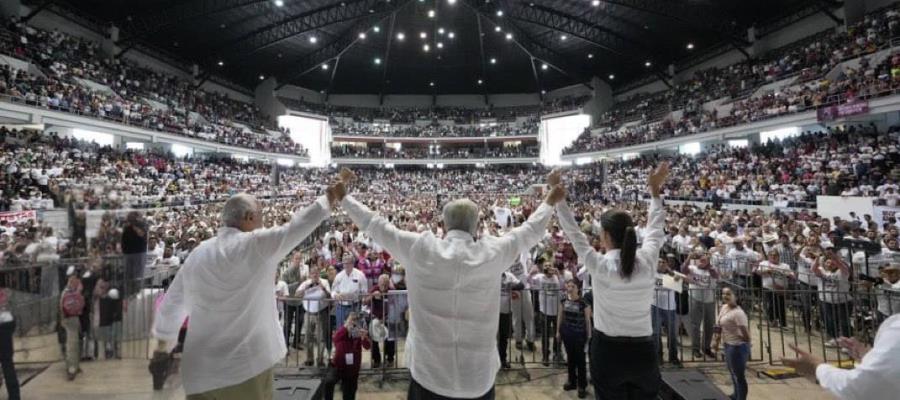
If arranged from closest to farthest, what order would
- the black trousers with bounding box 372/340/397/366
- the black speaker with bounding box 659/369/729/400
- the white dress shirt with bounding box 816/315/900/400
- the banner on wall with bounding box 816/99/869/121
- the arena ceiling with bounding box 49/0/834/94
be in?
the white dress shirt with bounding box 816/315/900/400 < the black speaker with bounding box 659/369/729/400 < the black trousers with bounding box 372/340/397/366 < the banner on wall with bounding box 816/99/869/121 < the arena ceiling with bounding box 49/0/834/94

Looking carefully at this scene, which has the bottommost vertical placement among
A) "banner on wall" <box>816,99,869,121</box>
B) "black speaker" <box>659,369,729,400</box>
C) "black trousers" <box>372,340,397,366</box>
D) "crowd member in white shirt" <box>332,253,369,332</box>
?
"black trousers" <box>372,340,397,366</box>

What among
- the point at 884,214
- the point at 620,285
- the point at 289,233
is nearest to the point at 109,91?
the point at 289,233

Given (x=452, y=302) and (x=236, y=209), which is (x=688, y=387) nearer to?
(x=452, y=302)

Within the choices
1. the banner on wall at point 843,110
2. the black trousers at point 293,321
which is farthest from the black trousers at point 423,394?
the banner on wall at point 843,110

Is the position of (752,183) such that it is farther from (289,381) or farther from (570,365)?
(289,381)

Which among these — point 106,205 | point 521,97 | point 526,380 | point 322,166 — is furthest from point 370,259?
point 521,97

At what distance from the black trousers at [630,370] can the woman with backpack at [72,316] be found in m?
2.97

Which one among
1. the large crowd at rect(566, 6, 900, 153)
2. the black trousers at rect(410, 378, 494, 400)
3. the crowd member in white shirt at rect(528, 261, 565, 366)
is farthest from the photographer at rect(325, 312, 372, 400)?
the large crowd at rect(566, 6, 900, 153)

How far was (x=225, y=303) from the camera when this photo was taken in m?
2.11

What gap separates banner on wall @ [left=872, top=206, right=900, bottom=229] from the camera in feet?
37.0

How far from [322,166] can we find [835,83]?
40.3 m

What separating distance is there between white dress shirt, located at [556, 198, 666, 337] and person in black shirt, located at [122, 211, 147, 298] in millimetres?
2532

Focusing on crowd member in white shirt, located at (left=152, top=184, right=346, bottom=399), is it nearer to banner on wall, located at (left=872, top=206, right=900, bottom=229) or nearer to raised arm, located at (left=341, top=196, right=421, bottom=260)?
raised arm, located at (left=341, top=196, right=421, bottom=260)

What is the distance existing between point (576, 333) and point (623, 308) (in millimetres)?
2624
